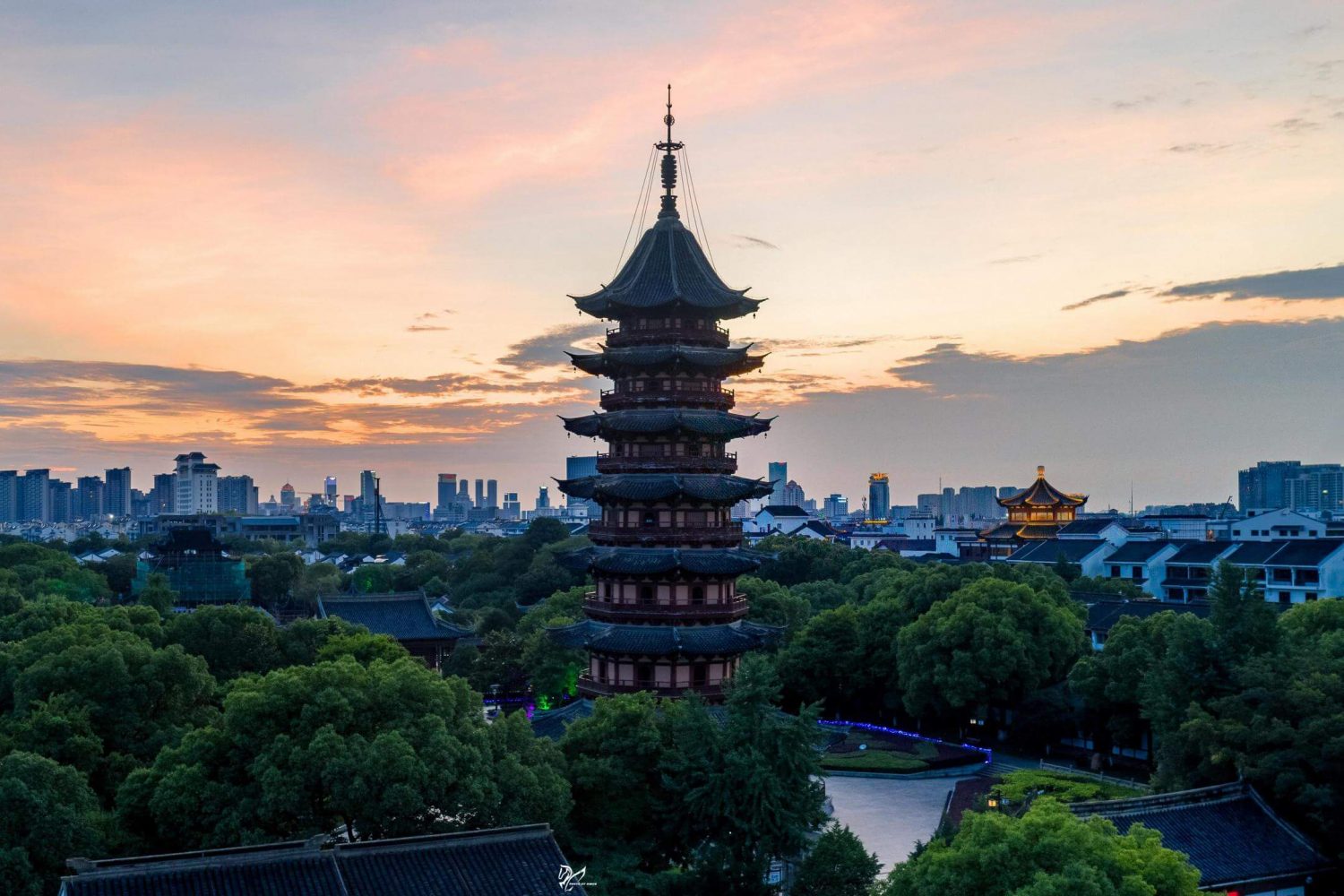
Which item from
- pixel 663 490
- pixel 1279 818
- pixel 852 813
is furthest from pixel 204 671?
pixel 1279 818

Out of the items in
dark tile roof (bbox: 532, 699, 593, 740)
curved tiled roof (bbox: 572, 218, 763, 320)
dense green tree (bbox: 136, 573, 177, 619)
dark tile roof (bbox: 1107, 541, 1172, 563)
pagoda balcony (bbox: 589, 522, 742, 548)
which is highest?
→ curved tiled roof (bbox: 572, 218, 763, 320)

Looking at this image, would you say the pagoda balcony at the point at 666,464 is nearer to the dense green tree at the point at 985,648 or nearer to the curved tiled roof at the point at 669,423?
the curved tiled roof at the point at 669,423

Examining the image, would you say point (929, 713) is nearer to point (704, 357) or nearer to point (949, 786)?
point (949, 786)

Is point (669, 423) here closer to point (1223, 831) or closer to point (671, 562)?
point (671, 562)

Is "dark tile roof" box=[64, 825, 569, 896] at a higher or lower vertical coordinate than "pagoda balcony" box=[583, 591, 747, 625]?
lower

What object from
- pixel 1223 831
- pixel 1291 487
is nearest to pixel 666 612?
pixel 1223 831

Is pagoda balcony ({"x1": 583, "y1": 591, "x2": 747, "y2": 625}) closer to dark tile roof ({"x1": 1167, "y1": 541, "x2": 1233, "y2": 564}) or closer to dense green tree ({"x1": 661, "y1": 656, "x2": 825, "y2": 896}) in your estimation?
dense green tree ({"x1": 661, "y1": 656, "x2": 825, "y2": 896})

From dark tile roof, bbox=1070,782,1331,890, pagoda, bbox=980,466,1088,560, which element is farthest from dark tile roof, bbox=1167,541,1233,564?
dark tile roof, bbox=1070,782,1331,890
